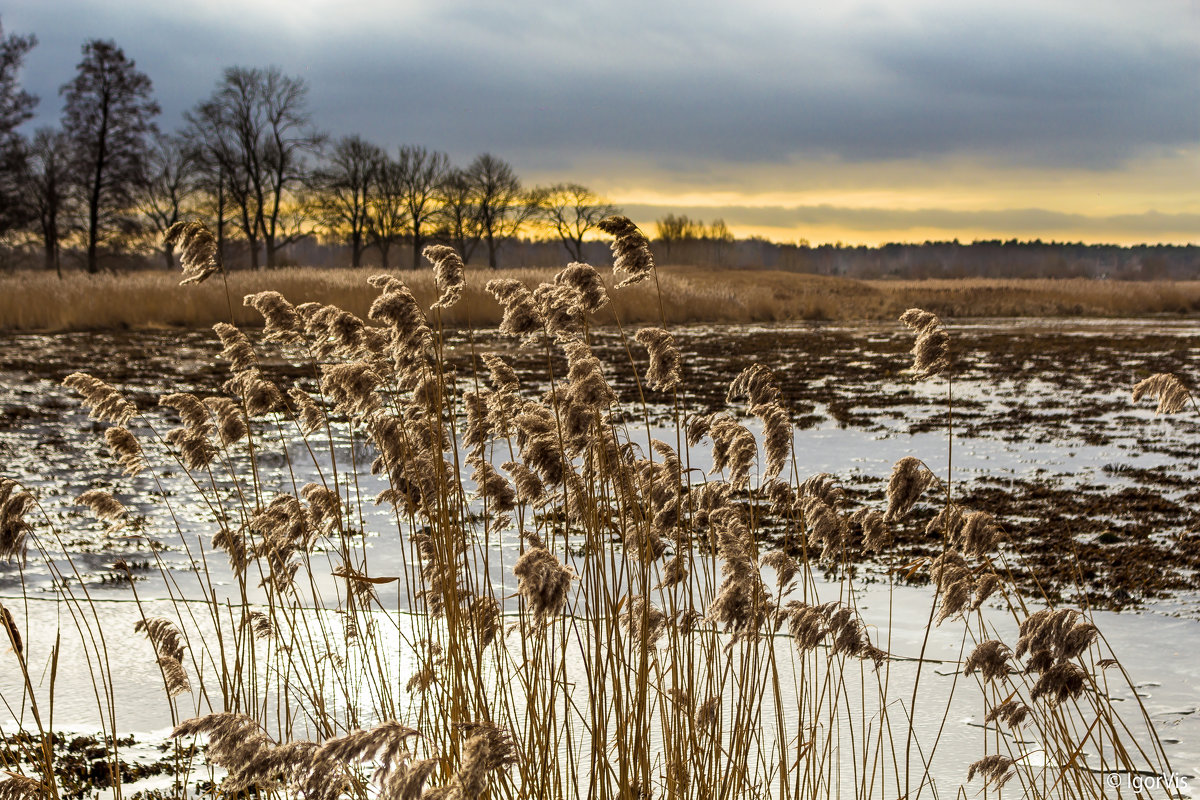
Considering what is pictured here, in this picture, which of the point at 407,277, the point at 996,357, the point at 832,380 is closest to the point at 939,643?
the point at 832,380

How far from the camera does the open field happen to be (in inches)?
883

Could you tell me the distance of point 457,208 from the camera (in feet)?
165

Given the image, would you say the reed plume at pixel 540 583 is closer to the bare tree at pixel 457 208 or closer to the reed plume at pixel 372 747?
the reed plume at pixel 372 747

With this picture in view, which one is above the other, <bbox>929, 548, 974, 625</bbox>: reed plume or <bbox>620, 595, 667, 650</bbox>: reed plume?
<bbox>929, 548, 974, 625</bbox>: reed plume

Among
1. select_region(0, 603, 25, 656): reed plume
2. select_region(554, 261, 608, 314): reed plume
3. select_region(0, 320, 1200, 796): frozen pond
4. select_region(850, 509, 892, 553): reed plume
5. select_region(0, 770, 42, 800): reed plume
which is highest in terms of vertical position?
select_region(554, 261, 608, 314): reed plume

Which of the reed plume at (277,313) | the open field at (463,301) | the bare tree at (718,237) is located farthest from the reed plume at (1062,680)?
the bare tree at (718,237)

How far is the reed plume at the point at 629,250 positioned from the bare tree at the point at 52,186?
108 ft

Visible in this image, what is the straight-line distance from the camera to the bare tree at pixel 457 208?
168 ft

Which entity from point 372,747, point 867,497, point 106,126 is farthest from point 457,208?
point 372,747

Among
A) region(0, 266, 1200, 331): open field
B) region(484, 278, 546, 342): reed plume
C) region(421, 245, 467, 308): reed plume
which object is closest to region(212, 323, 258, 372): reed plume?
region(421, 245, 467, 308): reed plume

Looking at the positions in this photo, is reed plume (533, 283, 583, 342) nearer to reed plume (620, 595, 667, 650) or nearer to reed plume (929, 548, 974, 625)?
reed plume (620, 595, 667, 650)

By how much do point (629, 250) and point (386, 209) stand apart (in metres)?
49.3

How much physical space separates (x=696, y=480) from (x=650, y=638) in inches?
185

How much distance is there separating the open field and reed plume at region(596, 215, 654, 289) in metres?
12.3
